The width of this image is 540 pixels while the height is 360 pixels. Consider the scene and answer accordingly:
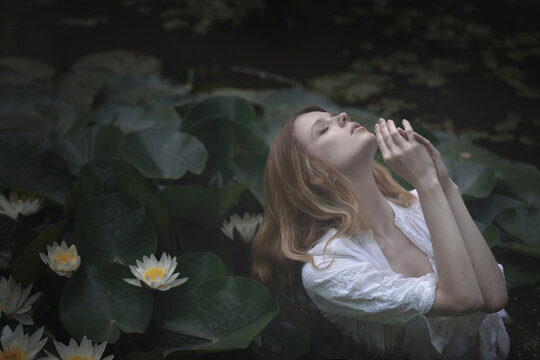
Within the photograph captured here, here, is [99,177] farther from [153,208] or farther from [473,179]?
[473,179]

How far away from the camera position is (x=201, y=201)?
1373 mm

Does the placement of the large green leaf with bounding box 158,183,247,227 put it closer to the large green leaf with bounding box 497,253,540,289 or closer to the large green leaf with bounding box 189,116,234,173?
the large green leaf with bounding box 189,116,234,173

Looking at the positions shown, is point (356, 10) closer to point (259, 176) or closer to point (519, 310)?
point (259, 176)

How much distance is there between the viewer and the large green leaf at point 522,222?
1.46 m

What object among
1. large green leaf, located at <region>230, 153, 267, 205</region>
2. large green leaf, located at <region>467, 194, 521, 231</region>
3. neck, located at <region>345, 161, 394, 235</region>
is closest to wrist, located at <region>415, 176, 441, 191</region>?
neck, located at <region>345, 161, 394, 235</region>

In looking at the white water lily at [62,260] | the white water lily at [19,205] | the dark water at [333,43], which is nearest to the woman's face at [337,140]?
the white water lily at [62,260]

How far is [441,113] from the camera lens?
2.09 m

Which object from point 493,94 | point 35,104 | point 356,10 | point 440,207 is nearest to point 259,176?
point 440,207

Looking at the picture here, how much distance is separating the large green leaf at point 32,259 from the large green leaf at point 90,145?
0.52 meters

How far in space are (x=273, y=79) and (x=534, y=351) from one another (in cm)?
225

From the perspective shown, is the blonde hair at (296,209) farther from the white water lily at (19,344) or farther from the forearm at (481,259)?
the white water lily at (19,344)

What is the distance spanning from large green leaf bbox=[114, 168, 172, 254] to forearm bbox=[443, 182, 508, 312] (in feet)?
2.20

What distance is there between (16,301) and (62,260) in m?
0.12

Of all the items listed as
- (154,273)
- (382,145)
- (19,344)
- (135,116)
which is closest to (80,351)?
(19,344)
